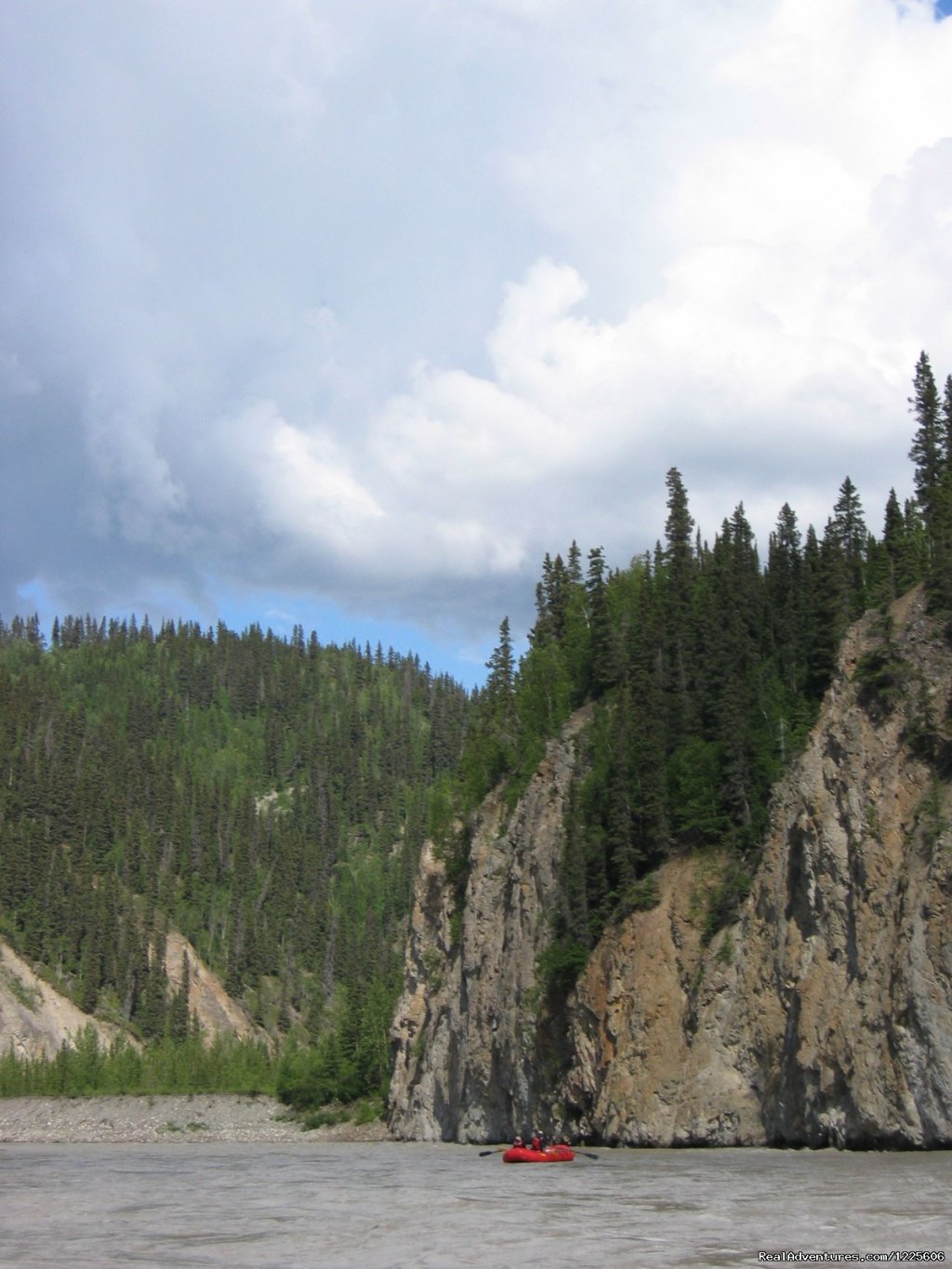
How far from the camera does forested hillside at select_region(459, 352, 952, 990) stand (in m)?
74.4

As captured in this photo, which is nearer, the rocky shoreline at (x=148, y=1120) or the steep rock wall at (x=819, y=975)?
the steep rock wall at (x=819, y=975)

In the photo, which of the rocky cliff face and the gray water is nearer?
the gray water

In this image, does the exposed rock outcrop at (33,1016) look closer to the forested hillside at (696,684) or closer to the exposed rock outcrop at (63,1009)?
the exposed rock outcrop at (63,1009)

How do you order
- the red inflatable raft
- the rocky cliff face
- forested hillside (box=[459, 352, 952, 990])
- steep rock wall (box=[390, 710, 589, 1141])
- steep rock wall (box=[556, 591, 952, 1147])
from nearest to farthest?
steep rock wall (box=[556, 591, 952, 1147]), the rocky cliff face, the red inflatable raft, forested hillside (box=[459, 352, 952, 990]), steep rock wall (box=[390, 710, 589, 1141])

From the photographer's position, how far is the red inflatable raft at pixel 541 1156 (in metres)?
58.8

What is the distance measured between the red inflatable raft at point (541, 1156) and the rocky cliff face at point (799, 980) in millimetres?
6581

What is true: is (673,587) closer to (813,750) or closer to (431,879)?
(431,879)

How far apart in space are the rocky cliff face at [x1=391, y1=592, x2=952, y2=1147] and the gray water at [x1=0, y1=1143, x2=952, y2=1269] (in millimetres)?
2557

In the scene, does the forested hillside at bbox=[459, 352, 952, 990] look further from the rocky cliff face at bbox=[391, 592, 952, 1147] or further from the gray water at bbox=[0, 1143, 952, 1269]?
the gray water at bbox=[0, 1143, 952, 1269]

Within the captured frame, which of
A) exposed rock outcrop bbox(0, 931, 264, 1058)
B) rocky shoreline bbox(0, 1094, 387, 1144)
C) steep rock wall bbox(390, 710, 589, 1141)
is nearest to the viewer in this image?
steep rock wall bbox(390, 710, 589, 1141)

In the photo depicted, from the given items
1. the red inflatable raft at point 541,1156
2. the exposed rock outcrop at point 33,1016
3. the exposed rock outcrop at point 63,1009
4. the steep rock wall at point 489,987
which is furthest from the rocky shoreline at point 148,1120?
the red inflatable raft at point 541,1156

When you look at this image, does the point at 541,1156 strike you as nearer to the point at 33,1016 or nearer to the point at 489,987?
the point at 489,987

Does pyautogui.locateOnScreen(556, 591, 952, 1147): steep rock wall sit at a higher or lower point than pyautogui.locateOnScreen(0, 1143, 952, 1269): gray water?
higher

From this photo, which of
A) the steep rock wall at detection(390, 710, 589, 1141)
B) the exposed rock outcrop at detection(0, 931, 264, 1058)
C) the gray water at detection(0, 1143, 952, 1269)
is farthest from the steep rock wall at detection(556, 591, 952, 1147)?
the exposed rock outcrop at detection(0, 931, 264, 1058)
